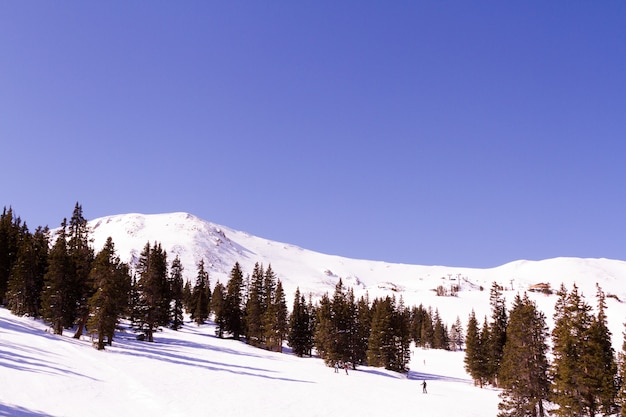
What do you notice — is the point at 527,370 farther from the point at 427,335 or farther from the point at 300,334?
the point at 427,335

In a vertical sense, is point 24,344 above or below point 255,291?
below

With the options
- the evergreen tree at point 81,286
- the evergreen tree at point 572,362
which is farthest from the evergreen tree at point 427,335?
the evergreen tree at point 81,286

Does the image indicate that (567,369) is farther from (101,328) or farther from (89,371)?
(101,328)

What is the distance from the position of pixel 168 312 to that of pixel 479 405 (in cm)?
5478

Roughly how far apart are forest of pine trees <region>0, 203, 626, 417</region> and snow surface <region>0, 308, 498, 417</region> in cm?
439

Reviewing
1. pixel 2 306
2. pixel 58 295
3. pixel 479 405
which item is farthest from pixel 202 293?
pixel 479 405

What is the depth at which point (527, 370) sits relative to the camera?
4081cm

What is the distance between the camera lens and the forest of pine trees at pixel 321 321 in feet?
125

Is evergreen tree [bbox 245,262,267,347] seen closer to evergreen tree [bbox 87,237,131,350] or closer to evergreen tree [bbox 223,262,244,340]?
evergreen tree [bbox 223,262,244,340]

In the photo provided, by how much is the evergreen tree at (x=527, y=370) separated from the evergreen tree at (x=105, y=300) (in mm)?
40216

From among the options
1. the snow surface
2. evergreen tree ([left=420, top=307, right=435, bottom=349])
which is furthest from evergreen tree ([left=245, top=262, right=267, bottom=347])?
evergreen tree ([left=420, top=307, right=435, bottom=349])

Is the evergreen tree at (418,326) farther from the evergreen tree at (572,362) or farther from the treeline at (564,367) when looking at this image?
the evergreen tree at (572,362)

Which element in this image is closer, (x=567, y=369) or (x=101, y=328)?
(x=567, y=369)

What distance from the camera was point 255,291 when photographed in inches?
3381
